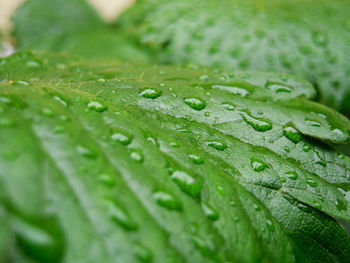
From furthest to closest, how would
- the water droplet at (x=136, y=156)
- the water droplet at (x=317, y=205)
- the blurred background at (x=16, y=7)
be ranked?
the blurred background at (x=16, y=7)
the water droplet at (x=317, y=205)
the water droplet at (x=136, y=156)

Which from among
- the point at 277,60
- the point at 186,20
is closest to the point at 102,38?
the point at 186,20

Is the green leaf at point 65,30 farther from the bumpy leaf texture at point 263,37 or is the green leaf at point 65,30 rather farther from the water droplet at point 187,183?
the water droplet at point 187,183

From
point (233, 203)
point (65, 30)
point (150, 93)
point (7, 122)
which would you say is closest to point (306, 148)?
point (233, 203)

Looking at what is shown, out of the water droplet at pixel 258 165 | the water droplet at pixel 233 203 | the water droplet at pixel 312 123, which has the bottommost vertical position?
the water droplet at pixel 233 203

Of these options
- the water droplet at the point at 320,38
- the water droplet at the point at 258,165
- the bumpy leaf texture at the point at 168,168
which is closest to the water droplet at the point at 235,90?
the bumpy leaf texture at the point at 168,168

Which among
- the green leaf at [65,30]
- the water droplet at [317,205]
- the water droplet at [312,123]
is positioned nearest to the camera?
the water droplet at [317,205]

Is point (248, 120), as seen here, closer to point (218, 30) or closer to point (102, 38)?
point (218, 30)
